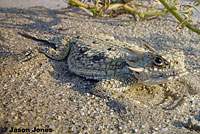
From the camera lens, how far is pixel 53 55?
3.85 m

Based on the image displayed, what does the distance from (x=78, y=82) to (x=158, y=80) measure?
4.43 ft

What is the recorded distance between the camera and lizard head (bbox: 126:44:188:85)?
8.49 ft

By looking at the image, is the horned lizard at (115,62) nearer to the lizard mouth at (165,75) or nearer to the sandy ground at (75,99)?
the lizard mouth at (165,75)

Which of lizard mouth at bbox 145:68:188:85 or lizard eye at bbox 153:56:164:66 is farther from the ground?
lizard eye at bbox 153:56:164:66

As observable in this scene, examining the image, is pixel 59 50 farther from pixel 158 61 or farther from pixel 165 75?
pixel 165 75

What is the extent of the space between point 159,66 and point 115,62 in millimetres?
774

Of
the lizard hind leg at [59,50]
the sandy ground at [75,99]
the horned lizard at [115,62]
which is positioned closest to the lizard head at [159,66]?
the horned lizard at [115,62]

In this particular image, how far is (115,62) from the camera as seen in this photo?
3137 mm

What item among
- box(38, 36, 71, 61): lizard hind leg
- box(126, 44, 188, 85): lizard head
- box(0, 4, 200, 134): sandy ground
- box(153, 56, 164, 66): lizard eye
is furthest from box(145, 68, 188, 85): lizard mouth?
box(38, 36, 71, 61): lizard hind leg

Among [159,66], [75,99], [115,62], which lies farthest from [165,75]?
[75,99]

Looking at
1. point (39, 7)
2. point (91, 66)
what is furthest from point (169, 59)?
point (39, 7)

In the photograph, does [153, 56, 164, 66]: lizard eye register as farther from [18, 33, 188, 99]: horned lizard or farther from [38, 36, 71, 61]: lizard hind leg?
[38, 36, 71, 61]: lizard hind leg

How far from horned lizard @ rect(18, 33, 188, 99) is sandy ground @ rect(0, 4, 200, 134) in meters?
0.19

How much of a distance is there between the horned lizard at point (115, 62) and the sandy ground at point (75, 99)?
0.62 feet
